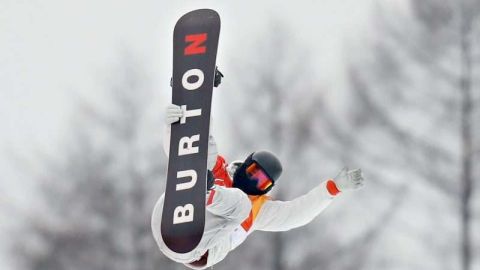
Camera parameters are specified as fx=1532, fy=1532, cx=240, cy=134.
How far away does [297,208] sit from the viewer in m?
9.61

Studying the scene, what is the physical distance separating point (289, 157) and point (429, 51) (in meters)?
2.08

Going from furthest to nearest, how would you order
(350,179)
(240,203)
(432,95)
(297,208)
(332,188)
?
(432,95) < (297,208) < (332,188) < (350,179) < (240,203)

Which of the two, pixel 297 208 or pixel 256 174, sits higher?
pixel 256 174

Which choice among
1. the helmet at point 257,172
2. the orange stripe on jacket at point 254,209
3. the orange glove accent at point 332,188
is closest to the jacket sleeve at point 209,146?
the helmet at point 257,172

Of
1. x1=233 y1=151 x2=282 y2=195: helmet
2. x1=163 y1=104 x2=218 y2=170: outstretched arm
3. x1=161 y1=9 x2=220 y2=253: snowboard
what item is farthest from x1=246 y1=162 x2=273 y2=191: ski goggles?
x1=161 y1=9 x2=220 y2=253: snowboard

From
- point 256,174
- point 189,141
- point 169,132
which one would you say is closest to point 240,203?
point 256,174

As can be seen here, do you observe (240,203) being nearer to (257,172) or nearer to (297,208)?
(257,172)

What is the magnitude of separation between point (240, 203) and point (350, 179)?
0.71 metres

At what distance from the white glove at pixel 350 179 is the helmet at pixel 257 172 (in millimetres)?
389

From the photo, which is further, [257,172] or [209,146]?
[257,172]

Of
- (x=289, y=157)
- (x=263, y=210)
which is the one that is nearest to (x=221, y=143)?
(x=289, y=157)

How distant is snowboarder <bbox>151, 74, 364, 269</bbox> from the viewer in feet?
29.9

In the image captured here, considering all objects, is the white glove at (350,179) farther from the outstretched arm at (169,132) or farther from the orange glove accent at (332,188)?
the outstretched arm at (169,132)

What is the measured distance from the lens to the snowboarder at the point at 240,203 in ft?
29.9
